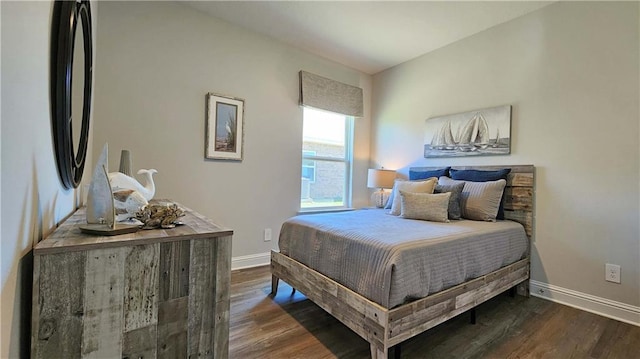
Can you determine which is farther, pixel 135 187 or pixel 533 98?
pixel 533 98

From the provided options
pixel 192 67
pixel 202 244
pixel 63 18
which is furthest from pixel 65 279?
pixel 192 67

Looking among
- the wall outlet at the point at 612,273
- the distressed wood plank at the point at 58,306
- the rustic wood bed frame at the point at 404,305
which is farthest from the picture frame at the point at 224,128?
the wall outlet at the point at 612,273

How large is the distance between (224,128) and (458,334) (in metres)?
2.64

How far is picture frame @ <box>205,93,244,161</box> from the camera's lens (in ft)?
9.23

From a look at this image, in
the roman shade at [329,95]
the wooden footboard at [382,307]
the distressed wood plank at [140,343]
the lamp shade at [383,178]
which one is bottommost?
the wooden footboard at [382,307]

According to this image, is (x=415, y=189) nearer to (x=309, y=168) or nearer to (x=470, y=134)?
(x=470, y=134)

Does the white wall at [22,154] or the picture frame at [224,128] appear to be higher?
the picture frame at [224,128]

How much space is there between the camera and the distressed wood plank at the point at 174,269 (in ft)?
2.98

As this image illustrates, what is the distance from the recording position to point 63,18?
3.09 ft

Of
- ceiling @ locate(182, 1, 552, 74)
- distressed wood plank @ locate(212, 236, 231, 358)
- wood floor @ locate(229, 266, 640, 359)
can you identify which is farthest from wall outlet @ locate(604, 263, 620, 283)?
distressed wood plank @ locate(212, 236, 231, 358)

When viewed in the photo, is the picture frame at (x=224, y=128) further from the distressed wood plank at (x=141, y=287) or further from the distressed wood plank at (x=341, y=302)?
the distressed wood plank at (x=141, y=287)

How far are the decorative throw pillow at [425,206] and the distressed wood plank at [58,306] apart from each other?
7.20ft

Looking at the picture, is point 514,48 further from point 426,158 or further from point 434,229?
point 434,229

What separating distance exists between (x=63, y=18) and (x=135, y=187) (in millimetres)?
A: 653
